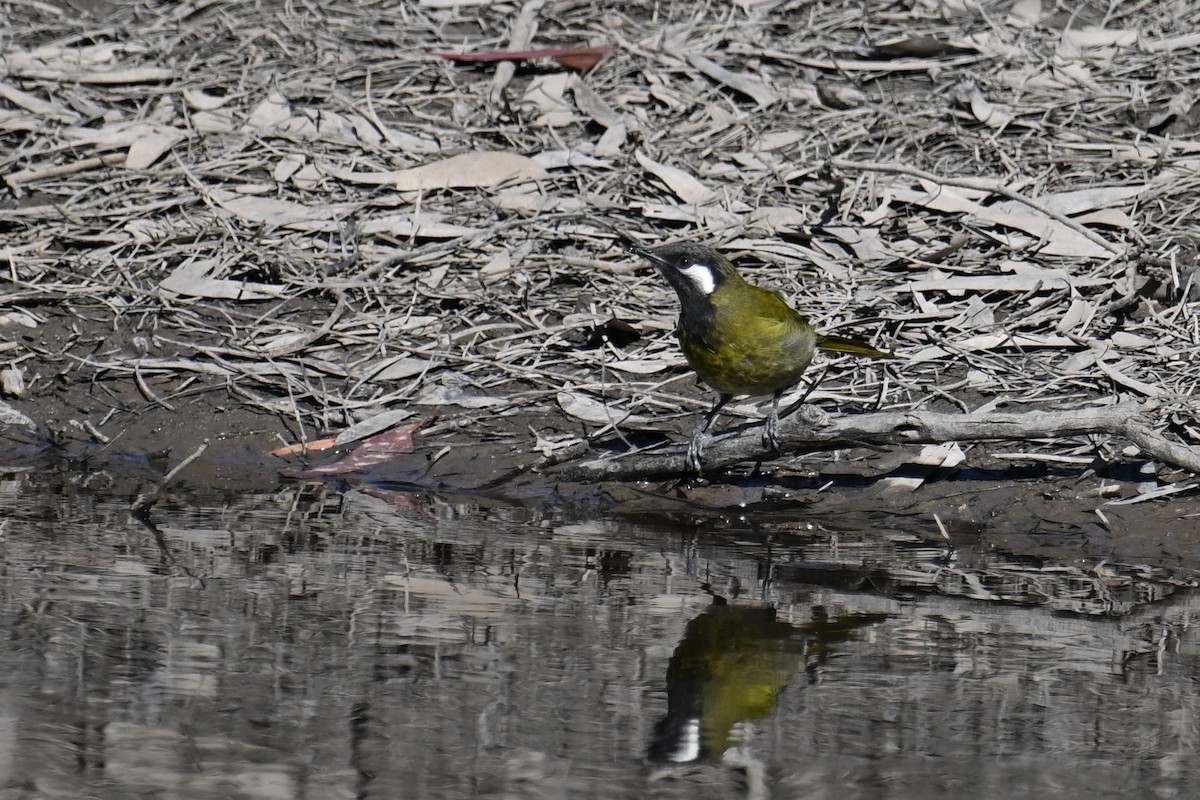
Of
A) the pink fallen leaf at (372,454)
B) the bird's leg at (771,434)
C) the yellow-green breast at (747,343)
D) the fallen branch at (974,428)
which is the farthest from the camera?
the pink fallen leaf at (372,454)

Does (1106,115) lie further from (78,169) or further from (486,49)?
(78,169)

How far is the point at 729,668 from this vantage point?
413 centimetres

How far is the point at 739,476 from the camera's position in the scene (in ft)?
21.3

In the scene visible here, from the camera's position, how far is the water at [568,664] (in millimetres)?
3371

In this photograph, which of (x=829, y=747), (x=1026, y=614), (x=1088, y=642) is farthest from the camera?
(x=1026, y=614)

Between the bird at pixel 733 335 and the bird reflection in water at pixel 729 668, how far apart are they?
4.73 feet

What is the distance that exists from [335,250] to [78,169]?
1842 mm

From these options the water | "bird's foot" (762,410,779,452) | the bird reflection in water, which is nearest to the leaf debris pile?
"bird's foot" (762,410,779,452)

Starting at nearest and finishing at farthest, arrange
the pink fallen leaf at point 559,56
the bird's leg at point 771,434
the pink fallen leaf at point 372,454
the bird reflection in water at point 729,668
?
the bird reflection in water at point 729,668 < the bird's leg at point 771,434 < the pink fallen leaf at point 372,454 < the pink fallen leaf at point 559,56

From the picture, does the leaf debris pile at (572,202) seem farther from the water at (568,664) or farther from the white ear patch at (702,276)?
the water at (568,664)

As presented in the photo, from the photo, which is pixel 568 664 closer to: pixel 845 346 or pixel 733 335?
pixel 733 335

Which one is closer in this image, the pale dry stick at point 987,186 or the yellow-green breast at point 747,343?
the yellow-green breast at point 747,343

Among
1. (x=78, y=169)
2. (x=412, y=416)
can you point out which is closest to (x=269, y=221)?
(x=78, y=169)

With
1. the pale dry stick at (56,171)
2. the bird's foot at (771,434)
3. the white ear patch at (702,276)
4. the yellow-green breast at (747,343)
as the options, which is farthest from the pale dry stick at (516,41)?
the bird's foot at (771,434)
